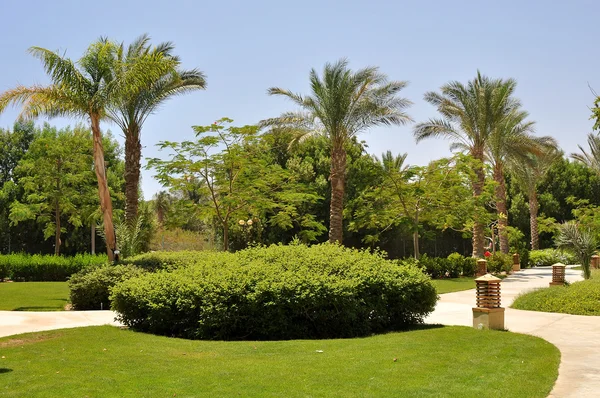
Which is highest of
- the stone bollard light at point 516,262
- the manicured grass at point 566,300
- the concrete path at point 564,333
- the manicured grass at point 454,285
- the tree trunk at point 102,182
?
the tree trunk at point 102,182

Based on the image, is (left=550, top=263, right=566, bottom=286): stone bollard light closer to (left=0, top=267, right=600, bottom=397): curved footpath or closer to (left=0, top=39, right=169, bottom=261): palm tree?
(left=0, top=267, right=600, bottom=397): curved footpath

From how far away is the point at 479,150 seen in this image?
103 ft

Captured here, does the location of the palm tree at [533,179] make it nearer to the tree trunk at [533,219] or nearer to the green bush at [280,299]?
the tree trunk at [533,219]

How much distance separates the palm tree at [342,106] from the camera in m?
27.1

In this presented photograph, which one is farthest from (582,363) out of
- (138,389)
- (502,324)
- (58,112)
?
(58,112)

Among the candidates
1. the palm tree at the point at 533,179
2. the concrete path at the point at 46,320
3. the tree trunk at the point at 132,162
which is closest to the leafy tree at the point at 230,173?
the tree trunk at the point at 132,162

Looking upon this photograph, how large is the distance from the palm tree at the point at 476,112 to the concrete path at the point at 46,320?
68.5 ft

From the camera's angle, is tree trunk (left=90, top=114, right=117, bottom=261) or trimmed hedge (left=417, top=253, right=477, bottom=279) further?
trimmed hedge (left=417, top=253, right=477, bottom=279)

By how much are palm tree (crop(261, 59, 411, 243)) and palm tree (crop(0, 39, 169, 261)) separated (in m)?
10.2

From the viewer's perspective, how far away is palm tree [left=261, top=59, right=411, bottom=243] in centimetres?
2714

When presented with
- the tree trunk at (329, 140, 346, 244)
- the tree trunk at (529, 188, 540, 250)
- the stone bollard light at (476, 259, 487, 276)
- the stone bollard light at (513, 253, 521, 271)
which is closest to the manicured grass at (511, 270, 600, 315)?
the stone bollard light at (476, 259, 487, 276)

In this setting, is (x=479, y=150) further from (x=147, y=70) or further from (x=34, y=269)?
(x=34, y=269)

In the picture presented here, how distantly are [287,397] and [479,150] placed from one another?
1068 inches

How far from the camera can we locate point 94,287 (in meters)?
15.4
